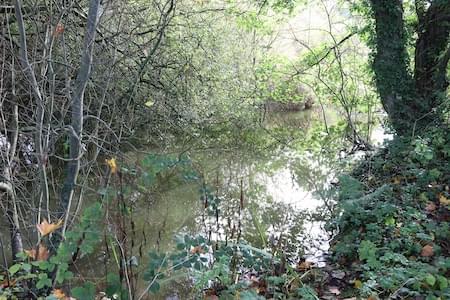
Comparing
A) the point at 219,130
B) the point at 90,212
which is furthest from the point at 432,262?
the point at 219,130

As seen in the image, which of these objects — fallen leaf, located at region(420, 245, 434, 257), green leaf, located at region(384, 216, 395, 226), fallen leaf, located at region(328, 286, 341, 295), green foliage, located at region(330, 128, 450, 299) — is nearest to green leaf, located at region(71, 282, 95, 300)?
green foliage, located at region(330, 128, 450, 299)

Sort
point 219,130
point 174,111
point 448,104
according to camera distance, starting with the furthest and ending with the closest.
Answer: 1. point 219,130
2. point 174,111
3. point 448,104

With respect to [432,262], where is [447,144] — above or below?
above

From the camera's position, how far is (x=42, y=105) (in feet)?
10.8

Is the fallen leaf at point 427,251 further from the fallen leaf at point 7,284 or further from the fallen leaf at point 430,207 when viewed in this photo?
the fallen leaf at point 7,284

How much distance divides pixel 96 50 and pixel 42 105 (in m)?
2.69

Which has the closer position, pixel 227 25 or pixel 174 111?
pixel 174 111

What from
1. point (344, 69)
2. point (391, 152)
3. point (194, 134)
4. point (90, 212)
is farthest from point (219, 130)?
point (90, 212)

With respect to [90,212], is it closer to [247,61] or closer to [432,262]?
[432,262]

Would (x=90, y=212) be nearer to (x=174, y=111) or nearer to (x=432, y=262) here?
(x=432, y=262)

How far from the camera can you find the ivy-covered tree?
22.3 ft

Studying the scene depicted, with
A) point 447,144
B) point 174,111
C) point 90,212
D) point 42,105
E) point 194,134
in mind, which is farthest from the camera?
point 194,134

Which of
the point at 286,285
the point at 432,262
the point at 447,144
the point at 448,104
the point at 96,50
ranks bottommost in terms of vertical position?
the point at 286,285

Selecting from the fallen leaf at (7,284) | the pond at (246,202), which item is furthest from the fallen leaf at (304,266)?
the fallen leaf at (7,284)
